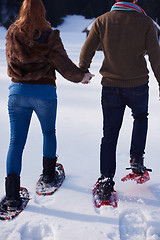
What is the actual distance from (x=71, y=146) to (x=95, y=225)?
173cm

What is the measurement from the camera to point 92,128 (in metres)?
4.59

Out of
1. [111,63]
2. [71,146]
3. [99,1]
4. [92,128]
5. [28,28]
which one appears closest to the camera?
[28,28]

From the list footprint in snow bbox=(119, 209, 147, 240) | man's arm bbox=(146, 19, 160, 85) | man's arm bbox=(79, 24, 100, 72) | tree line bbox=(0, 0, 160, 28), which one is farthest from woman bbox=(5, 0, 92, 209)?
tree line bbox=(0, 0, 160, 28)

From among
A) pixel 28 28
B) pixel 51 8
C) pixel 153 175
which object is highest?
pixel 28 28

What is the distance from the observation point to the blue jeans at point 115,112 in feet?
8.21

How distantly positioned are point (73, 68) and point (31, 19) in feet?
1.70

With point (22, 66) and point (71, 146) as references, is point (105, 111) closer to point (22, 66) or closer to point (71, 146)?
point (22, 66)

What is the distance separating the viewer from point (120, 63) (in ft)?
7.86

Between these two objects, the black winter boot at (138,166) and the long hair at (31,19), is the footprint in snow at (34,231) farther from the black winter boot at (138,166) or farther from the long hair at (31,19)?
the long hair at (31,19)

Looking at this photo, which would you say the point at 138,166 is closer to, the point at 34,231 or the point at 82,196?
the point at 82,196

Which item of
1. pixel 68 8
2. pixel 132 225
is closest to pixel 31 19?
pixel 132 225

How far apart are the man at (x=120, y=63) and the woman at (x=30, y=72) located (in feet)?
0.92

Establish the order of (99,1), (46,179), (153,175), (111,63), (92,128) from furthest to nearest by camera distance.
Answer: (99,1), (92,128), (153,175), (46,179), (111,63)

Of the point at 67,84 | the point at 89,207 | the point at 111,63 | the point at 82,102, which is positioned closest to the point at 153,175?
the point at 89,207
